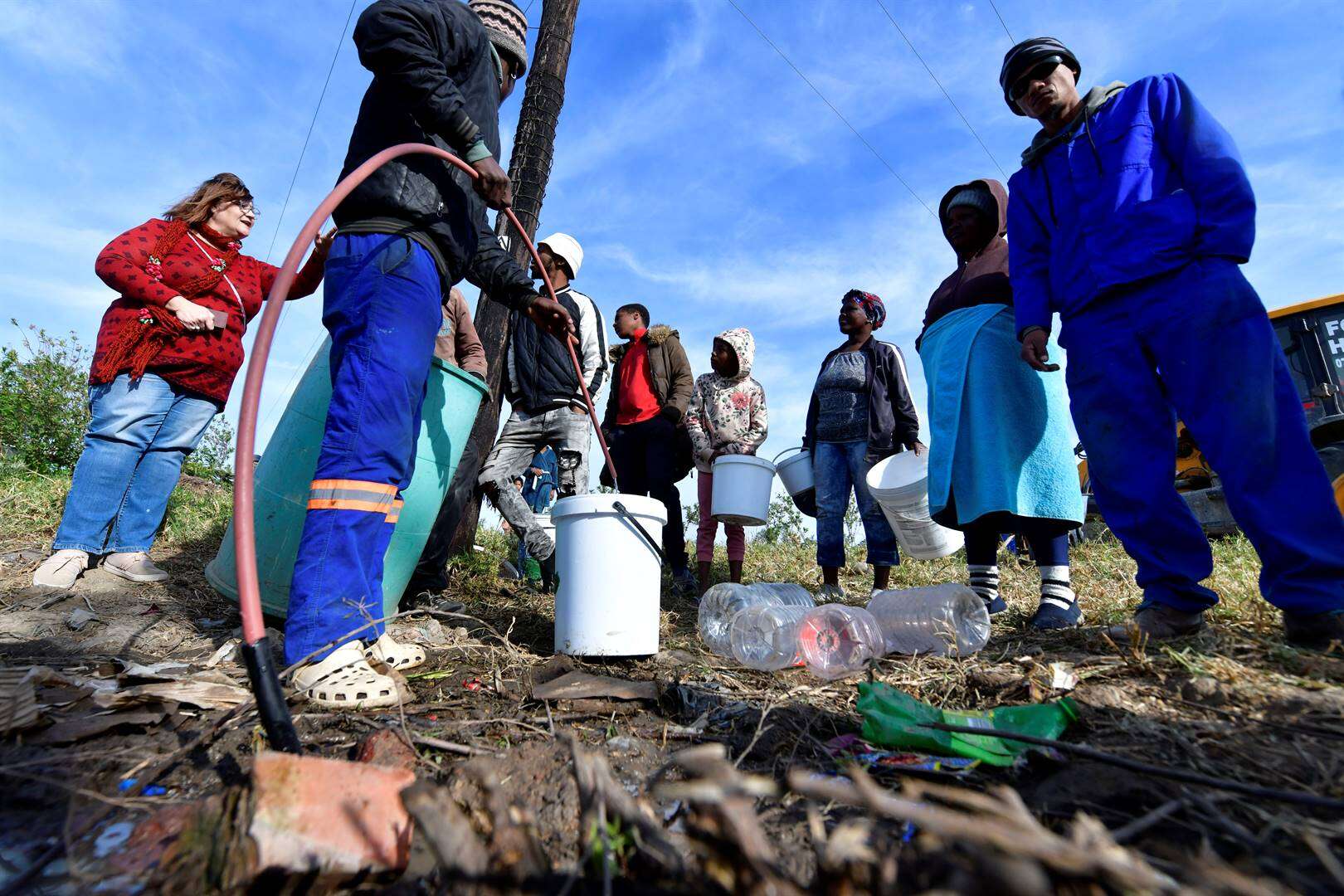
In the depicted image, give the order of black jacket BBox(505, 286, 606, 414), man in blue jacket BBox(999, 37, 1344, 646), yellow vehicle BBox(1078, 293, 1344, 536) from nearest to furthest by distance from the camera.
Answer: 1. man in blue jacket BBox(999, 37, 1344, 646)
2. black jacket BBox(505, 286, 606, 414)
3. yellow vehicle BBox(1078, 293, 1344, 536)

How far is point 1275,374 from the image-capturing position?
2.02 metres

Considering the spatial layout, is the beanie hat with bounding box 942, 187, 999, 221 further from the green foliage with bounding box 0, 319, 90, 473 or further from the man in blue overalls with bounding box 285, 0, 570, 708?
the green foliage with bounding box 0, 319, 90, 473

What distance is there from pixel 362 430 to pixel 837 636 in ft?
6.24

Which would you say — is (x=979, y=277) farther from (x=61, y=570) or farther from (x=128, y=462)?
(x=61, y=570)

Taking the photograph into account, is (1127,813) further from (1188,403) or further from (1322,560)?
(1188,403)

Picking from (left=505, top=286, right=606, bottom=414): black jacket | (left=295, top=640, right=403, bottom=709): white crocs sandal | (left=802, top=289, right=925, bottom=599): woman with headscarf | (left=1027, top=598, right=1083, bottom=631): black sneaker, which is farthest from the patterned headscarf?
(left=295, top=640, right=403, bottom=709): white crocs sandal

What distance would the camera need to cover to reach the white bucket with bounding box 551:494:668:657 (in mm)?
2471

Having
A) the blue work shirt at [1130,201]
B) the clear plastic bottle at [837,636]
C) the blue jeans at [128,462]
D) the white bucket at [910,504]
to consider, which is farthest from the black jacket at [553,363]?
the blue work shirt at [1130,201]

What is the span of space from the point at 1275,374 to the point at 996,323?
1107 millimetres

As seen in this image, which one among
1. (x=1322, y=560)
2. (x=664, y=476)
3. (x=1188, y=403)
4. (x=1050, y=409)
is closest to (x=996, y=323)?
(x=1050, y=409)

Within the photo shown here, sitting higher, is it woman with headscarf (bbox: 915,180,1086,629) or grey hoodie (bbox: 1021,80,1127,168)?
grey hoodie (bbox: 1021,80,1127,168)

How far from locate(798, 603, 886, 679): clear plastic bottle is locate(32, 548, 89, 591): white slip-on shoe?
3.02 m

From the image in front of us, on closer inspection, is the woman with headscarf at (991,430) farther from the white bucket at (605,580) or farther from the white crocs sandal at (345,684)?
the white crocs sandal at (345,684)

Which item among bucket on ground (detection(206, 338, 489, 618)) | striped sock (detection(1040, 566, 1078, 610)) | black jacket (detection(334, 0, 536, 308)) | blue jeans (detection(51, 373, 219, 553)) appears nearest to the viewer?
black jacket (detection(334, 0, 536, 308))
